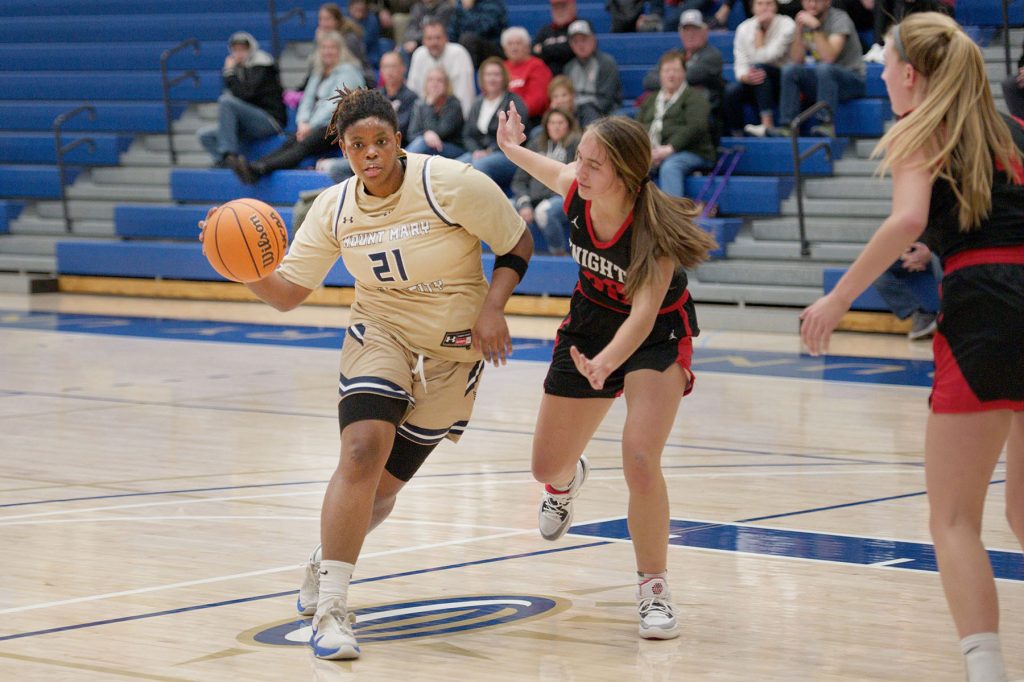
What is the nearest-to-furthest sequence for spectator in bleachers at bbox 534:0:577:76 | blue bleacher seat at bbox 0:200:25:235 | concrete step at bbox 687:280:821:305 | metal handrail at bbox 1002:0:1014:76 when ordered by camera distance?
concrete step at bbox 687:280:821:305 → metal handrail at bbox 1002:0:1014:76 → spectator in bleachers at bbox 534:0:577:76 → blue bleacher seat at bbox 0:200:25:235

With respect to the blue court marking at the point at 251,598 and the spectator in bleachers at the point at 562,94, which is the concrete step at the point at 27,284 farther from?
the blue court marking at the point at 251,598

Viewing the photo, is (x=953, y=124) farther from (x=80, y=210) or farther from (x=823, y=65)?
(x=80, y=210)

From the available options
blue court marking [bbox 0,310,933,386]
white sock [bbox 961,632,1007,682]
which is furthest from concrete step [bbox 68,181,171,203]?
white sock [bbox 961,632,1007,682]

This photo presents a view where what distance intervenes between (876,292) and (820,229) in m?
1.08

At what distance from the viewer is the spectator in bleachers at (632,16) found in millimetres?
15570

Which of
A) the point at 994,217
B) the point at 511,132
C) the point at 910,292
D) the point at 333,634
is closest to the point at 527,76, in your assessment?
the point at 910,292

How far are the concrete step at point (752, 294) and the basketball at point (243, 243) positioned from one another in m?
8.17

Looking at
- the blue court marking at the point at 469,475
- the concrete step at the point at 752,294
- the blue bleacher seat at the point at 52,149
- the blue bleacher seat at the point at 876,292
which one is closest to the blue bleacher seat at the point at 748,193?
the concrete step at the point at 752,294

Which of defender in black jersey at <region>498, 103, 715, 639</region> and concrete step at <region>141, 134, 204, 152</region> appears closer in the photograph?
defender in black jersey at <region>498, 103, 715, 639</region>

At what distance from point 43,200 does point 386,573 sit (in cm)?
1356

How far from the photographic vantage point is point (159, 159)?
17391 millimetres

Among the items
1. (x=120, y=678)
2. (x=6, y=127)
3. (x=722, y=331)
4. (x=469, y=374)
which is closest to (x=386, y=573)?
(x=469, y=374)

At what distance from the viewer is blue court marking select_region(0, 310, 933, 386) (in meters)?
10.4

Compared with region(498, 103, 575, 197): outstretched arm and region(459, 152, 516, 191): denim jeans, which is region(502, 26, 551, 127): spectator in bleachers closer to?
region(459, 152, 516, 191): denim jeans
